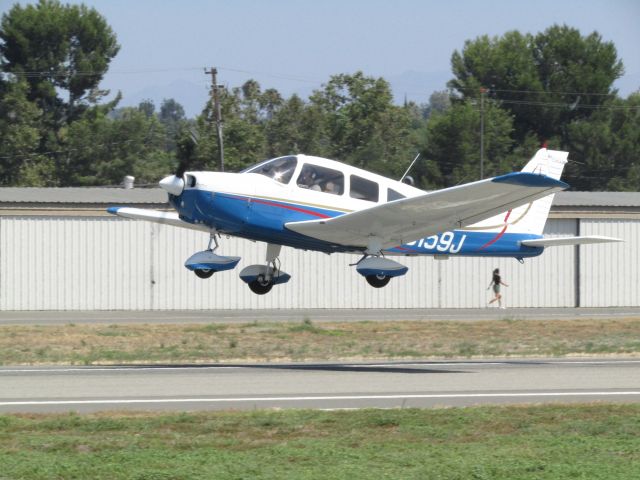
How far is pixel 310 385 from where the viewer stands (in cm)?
1652

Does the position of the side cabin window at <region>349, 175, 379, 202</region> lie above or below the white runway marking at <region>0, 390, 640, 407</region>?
above

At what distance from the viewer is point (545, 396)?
50.5 feet

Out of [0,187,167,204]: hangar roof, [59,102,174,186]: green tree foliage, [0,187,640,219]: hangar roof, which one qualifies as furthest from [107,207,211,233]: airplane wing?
[59,102,174,186]: green tree foliage

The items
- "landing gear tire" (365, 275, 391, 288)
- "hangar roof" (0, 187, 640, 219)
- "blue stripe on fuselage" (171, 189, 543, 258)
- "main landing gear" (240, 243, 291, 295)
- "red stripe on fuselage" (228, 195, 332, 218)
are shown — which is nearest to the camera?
"blue stripe on fuselage" (171, 189, 543, 258)

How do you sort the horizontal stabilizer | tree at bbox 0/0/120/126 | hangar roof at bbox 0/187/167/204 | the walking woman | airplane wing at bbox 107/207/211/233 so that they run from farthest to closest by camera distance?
tree at bbox 0/0/120/126, the walking woman, hangar roof at bbox 0/187/167/204, airplane wing at bbox 107/207/211/233, the horizontal stabilizer

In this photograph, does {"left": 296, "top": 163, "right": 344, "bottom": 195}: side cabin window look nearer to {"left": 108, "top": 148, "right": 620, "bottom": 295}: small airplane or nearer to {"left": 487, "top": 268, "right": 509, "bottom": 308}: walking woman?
{"left": 108, "top": 148, "right": 620, "bottom": 295}: small airplane

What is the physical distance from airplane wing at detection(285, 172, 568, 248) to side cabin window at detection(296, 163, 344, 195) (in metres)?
0.66

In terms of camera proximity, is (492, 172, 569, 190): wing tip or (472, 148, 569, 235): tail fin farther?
(472, 148, 569, 235): tail fin

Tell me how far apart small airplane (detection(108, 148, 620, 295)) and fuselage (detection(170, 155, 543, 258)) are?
2cm

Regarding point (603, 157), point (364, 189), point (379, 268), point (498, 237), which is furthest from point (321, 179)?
point (603, 157)

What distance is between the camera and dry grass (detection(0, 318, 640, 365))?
23250mm

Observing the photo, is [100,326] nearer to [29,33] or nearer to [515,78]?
[29,33]

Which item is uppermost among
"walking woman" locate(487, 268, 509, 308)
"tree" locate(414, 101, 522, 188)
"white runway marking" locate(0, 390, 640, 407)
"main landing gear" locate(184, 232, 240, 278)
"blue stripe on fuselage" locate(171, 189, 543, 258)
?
"tree" locate(414, 101, 522, 188)

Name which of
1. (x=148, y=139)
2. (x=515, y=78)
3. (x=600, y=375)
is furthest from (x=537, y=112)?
(x=600, y=375)
